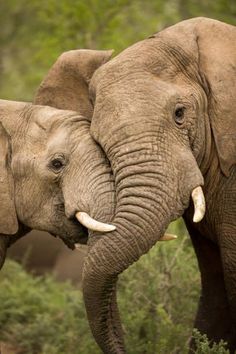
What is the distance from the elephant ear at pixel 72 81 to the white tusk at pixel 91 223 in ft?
3.64

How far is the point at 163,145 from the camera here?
23.5 ft

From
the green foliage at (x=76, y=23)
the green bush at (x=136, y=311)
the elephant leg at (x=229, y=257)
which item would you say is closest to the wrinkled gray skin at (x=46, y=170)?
the elephant leg at (x=229, y=257)

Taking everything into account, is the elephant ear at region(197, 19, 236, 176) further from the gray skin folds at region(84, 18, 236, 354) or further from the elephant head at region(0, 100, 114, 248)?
the elephant head at region(0, 100, 114, 248)

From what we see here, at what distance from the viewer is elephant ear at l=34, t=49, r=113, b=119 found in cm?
816

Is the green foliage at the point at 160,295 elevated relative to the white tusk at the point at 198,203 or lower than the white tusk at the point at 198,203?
lower

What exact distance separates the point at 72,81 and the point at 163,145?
1299 mm

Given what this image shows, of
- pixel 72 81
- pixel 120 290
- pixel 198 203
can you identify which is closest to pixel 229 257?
pixel 198 203

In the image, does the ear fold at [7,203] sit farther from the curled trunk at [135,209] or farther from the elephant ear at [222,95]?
the elephant ear at [222,95]


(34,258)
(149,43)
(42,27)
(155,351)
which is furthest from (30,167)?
(42,27)

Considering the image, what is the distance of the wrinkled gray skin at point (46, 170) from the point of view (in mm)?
7418

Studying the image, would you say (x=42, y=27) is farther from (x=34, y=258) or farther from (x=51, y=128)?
(x=51, y=128)

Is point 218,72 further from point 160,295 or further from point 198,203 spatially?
point 160,295

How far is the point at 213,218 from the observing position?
766 centimetres

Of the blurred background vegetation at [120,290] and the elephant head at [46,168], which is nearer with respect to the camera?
the elephant head at [46,168]
